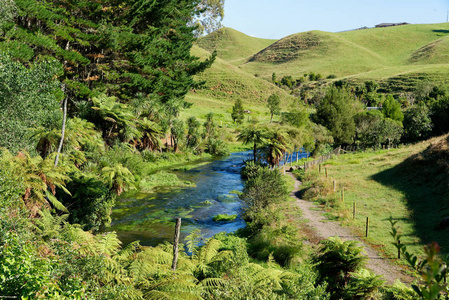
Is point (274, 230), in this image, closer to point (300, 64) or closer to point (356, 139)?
point (356, 139)

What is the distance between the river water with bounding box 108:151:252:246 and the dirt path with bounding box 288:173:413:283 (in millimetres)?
4134

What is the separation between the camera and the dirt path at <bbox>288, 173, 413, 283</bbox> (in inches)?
462

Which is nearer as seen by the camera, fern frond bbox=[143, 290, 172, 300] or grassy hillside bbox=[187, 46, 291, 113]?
fern frond bbox=[143, 290, 172, 300]

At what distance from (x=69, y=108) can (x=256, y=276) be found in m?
28.2

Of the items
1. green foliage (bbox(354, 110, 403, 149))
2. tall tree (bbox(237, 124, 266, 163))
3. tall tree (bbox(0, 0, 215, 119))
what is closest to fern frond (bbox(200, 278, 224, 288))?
tall tree (bbox(0, 0, 215, 119))

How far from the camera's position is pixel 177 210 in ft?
68.8

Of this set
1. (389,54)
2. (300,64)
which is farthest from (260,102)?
(389,54)

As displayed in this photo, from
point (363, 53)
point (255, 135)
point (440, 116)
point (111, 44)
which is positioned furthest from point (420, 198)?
point (363, 53)

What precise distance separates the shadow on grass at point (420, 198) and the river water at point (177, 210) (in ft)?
30.6

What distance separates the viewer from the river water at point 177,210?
17.2 m

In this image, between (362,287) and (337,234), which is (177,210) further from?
(362,287)

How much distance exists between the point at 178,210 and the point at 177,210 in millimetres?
65

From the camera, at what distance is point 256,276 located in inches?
314

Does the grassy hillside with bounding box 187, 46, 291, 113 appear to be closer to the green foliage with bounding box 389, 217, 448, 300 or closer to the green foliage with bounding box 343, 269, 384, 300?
the green foliage with bounding box 343, 269, 384, 300
